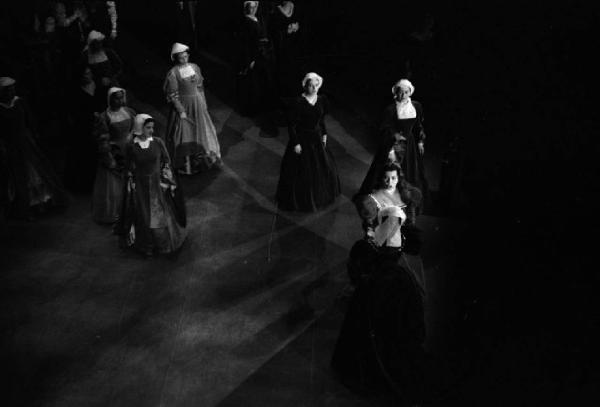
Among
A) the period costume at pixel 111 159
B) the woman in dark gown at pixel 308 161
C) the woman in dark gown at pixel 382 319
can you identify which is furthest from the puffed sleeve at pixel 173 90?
the woman in dark gown at pixel 382 319

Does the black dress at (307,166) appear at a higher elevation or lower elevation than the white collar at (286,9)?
lower

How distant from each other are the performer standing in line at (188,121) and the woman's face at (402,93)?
2.57m

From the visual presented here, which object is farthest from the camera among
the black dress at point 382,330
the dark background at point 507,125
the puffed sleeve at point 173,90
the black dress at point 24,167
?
the puffed sleeve at point 173,90

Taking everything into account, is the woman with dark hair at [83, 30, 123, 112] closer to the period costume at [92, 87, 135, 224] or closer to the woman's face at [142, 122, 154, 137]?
the period costume at [92, 87, 135, 224]

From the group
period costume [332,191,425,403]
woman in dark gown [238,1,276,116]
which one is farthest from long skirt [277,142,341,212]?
woman in dark gown [238,1,276,116]

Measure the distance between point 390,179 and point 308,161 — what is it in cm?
189

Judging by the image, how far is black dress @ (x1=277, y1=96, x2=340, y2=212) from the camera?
29.5ft

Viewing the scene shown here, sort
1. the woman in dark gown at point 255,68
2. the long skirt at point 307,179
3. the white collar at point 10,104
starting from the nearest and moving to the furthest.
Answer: the white collar at point 10,104 → the long skirt at point 307,179 → the woman in dark gown at point 255,68

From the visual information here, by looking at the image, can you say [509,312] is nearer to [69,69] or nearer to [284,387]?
[284,387]

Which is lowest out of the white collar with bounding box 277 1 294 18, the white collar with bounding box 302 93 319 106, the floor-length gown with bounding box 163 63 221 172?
the floor-length gown with bounding box 163 63 221 172

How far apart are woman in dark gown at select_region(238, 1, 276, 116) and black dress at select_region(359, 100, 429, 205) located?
2.86 m

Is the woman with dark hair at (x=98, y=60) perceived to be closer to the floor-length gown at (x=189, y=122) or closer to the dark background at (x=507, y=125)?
the floor-length gown at (x=189, y=122)

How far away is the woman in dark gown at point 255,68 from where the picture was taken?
11078 millimetres

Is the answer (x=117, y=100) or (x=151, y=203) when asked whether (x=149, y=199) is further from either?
(x=117, y=100)
